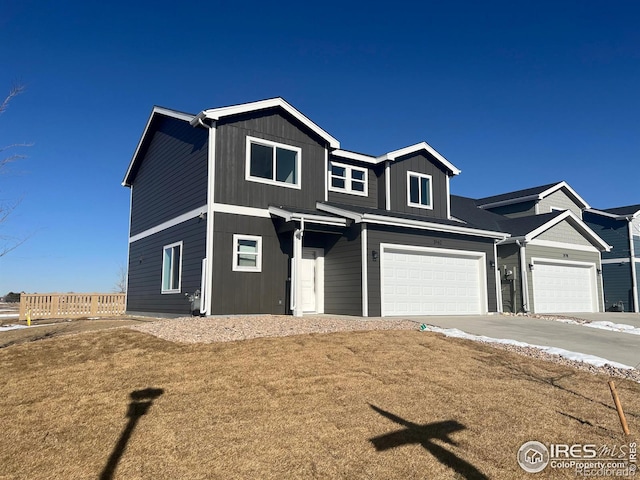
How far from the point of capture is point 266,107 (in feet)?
44.7

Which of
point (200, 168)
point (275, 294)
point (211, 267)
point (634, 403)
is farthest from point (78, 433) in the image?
point (200, 168)

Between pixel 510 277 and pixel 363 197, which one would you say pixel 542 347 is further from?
pixel 510 277

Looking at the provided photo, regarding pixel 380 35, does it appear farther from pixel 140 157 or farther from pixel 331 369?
pixel 331 369

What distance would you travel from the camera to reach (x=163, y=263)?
607 inches

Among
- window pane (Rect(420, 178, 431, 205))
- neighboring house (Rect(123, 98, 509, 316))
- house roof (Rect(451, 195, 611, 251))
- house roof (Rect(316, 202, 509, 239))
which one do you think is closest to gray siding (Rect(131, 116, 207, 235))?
neighboring house (Rect(123, 98, 509, 316))

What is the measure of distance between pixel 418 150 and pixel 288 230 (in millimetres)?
7291

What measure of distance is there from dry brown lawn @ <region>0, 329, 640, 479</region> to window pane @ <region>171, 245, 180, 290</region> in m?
6.08

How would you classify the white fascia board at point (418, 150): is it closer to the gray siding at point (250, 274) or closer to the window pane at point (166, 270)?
the gray siding at point (250, 274)

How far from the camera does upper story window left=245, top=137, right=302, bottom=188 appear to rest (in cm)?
1352

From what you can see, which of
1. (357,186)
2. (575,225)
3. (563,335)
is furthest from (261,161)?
(575,225)

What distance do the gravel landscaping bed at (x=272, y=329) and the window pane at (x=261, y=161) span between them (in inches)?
189

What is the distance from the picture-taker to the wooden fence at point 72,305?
18.2 m

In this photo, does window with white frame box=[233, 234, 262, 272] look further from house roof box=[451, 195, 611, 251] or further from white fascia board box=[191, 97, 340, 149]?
house roof box=[451, 195, 611, 251]

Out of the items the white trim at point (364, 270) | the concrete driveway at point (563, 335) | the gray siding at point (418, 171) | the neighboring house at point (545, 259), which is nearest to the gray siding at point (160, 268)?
the white trim at point (364, 270)
